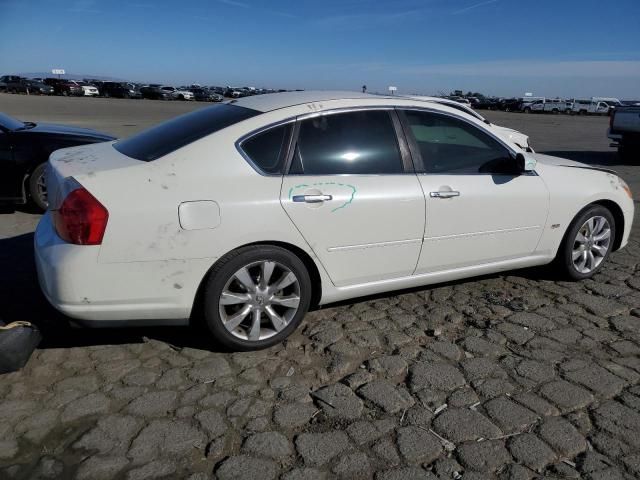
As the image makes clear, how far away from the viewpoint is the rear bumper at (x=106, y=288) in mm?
2955

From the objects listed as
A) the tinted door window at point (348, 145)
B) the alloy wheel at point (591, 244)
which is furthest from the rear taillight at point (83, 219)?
the alloy wheel at point (591, 244)

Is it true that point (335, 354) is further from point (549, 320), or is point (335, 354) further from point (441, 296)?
point (549, 320)

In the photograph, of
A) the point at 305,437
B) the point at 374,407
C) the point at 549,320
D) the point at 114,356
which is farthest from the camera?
the point at 549,320

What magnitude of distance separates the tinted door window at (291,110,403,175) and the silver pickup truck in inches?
444

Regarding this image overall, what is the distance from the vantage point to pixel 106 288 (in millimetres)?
3000

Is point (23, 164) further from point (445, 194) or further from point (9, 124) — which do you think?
point (445, 194)

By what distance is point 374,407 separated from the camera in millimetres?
2939

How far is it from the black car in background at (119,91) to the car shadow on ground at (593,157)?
1873 inches

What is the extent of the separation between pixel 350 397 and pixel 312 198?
1.20 m

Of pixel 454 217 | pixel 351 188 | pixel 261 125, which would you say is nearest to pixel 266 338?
pixel 351 188

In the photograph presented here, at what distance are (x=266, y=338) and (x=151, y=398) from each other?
799 millimetres

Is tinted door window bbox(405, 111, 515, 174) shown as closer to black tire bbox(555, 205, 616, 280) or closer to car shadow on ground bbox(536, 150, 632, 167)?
black tire bbox(555, 205, 616, 280)

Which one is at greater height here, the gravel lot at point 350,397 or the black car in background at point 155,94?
the black car in background at point 155,94

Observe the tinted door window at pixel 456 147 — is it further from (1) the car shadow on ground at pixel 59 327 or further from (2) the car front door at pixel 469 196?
(1) the car shadow on ground at pixel 59 327
